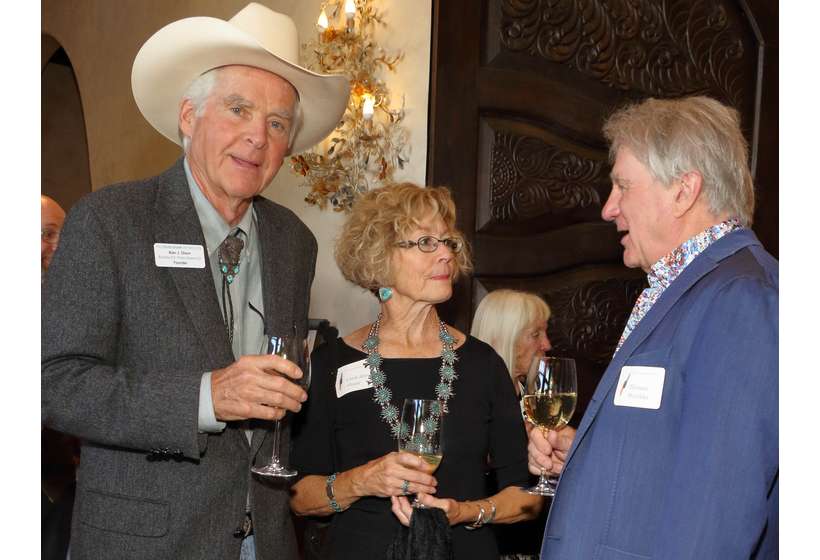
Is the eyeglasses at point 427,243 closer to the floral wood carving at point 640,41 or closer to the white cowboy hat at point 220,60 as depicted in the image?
the white cowboy hat at point 220,60

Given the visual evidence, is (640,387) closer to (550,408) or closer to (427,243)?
(550,408)

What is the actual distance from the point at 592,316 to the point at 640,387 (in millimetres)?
2858

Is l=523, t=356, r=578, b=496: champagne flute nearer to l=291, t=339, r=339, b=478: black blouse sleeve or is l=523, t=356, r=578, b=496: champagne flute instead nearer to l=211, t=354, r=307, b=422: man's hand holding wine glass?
l=211, t=354, r=307, b=422: man's hand holding wine glass

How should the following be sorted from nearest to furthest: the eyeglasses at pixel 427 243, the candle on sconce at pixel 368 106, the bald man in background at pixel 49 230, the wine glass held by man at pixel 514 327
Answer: the eyeglasses at pixel 427 243, the bald man in background at pixel 49 230, the wine glass held by man at pixel 514 327, the candle on sconce at pixel 368 106

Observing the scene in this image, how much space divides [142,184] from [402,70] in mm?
2700

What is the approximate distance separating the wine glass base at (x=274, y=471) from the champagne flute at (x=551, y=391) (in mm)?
603

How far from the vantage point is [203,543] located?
2088 mm

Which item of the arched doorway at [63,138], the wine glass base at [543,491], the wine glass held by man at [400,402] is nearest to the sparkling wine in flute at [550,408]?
the wine glass base at [543,491]

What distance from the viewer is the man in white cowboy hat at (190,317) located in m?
1.94

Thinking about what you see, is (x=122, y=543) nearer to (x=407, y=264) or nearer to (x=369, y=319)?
(x=407, y=264)

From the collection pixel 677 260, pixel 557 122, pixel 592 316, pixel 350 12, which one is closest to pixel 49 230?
pixel 350 12

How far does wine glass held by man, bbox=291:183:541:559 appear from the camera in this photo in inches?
98.0

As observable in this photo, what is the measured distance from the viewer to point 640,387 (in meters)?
Answer: 1.74

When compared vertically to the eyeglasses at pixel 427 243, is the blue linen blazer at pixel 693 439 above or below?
below
